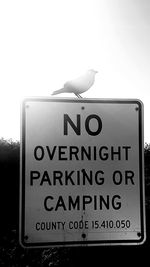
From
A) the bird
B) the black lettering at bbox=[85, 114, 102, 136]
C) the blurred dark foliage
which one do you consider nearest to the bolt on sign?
the black lettering at bbox=[85, 114, 102, 136]

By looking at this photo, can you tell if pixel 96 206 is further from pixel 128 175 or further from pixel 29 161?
pixel 29 161

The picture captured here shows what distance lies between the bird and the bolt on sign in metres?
0.57

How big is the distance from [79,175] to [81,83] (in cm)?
81

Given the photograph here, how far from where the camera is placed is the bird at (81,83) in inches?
92.8

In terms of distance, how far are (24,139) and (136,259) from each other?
4.33 m

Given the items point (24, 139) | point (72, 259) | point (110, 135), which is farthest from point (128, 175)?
point (72, 259)

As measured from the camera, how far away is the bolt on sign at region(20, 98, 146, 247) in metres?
1.69

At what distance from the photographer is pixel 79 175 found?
1725 millimetres

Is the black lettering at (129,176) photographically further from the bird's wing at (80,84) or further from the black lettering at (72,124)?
the bird's wing at (80,84)

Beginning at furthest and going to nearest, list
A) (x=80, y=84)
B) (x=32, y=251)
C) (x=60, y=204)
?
(x=32, y=251) < (x=80, y=84) < (x=60, y=204)

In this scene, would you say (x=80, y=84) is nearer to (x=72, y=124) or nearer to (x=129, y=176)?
(x=72, y=124)

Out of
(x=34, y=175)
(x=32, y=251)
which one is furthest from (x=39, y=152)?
(x=32, y=251)

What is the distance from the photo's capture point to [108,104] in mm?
1805

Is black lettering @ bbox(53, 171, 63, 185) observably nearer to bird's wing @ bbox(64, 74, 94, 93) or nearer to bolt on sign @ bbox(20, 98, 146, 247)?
bolt on sign @ bbox(20, 98, 146, 247)
